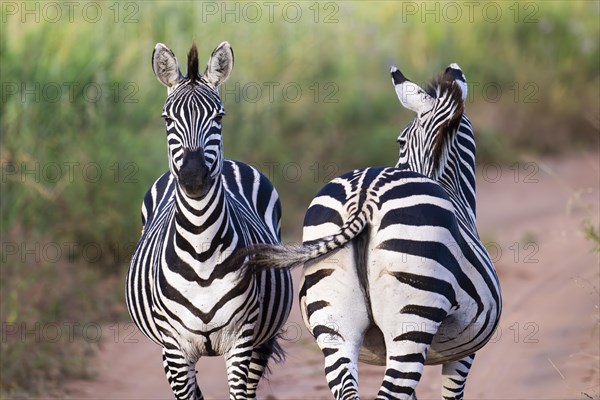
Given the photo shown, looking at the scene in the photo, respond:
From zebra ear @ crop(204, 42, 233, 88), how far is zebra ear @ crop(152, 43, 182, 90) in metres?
0.16

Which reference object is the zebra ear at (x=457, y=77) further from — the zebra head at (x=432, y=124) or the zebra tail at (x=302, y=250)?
the zebra tail at (x=302, y=250)

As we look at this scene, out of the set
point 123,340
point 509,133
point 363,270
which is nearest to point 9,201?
point 123,340

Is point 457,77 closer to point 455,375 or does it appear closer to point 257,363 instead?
point 455,375

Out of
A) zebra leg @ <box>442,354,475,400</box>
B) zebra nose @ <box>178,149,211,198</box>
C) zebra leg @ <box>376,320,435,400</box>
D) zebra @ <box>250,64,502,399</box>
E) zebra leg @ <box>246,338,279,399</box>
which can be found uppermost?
zebra nose @ <box>178,149,211,198</box>

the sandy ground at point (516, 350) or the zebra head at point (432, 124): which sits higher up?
the zebra head at point (432, 124)

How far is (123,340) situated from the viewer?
8.77m

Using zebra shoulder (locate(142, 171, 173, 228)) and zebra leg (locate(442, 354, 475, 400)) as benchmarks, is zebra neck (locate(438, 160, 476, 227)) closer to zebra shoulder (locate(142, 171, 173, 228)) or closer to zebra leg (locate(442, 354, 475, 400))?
zebra leg (locate(442, 354, 475, 400))

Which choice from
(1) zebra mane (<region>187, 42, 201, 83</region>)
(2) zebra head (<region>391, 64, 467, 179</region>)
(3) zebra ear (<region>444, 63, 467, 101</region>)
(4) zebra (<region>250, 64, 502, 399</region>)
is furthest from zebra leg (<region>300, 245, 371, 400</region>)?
(3) zebra ear (<region>444, 63, 467, 101</region>)

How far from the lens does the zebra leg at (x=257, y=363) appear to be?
6082 millimetres

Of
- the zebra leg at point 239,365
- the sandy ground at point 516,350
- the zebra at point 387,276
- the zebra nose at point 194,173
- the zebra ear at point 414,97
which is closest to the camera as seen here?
the zebra at point 387,276

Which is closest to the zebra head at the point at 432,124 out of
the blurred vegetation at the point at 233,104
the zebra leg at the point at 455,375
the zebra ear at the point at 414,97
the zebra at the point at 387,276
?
the zebra ear at the point at 414,97

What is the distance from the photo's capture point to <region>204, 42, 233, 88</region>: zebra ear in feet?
17.7

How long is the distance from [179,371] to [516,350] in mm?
3773

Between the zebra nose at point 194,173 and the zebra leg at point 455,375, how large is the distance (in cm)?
156
